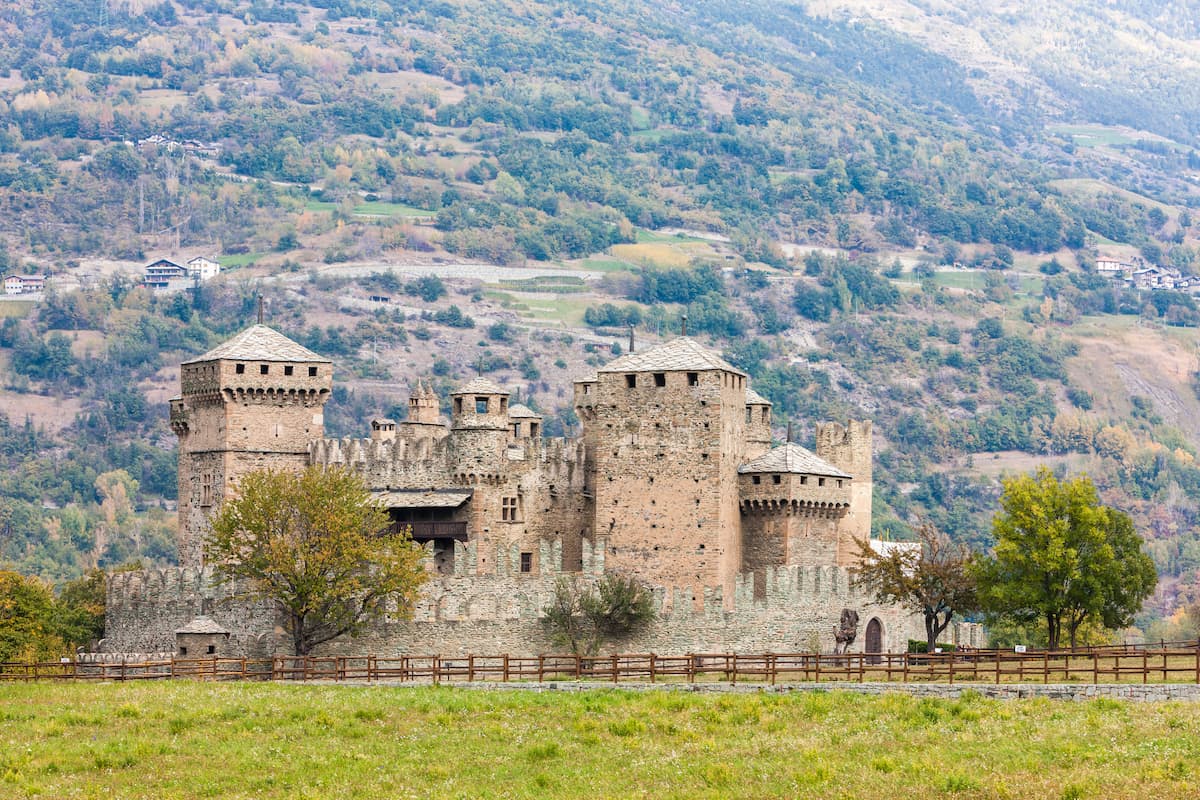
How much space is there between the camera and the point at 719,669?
210 ft

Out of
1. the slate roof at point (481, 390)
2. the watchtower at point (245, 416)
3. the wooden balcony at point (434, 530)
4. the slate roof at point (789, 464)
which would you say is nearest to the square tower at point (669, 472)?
the slate roof at point (789, 464)

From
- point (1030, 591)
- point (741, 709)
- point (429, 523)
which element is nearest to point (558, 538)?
point (429, 523)

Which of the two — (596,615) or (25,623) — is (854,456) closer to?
(596,615)

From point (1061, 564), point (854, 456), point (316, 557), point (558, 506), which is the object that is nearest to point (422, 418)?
point (558, 506)

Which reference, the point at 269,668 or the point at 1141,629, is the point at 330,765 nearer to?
the point at 269,668

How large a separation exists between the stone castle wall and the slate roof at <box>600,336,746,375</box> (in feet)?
21.1

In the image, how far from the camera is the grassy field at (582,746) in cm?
4659

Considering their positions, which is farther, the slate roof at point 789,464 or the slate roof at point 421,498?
the slate roof at point 421,498

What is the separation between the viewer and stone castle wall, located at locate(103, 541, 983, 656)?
251 ft

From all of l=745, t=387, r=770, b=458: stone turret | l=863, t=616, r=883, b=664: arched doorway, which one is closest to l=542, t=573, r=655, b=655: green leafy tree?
l=863, t=616, r=883, b=664: arched doorway

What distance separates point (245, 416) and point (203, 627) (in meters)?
10.6

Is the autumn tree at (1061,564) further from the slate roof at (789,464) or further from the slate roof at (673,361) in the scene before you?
the slate roof at (673,361)

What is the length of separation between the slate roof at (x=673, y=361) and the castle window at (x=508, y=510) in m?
6.75

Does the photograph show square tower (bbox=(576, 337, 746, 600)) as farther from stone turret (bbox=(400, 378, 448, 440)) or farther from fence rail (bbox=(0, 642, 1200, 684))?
stone turret (bbox=(400, 378, 448, 440))
